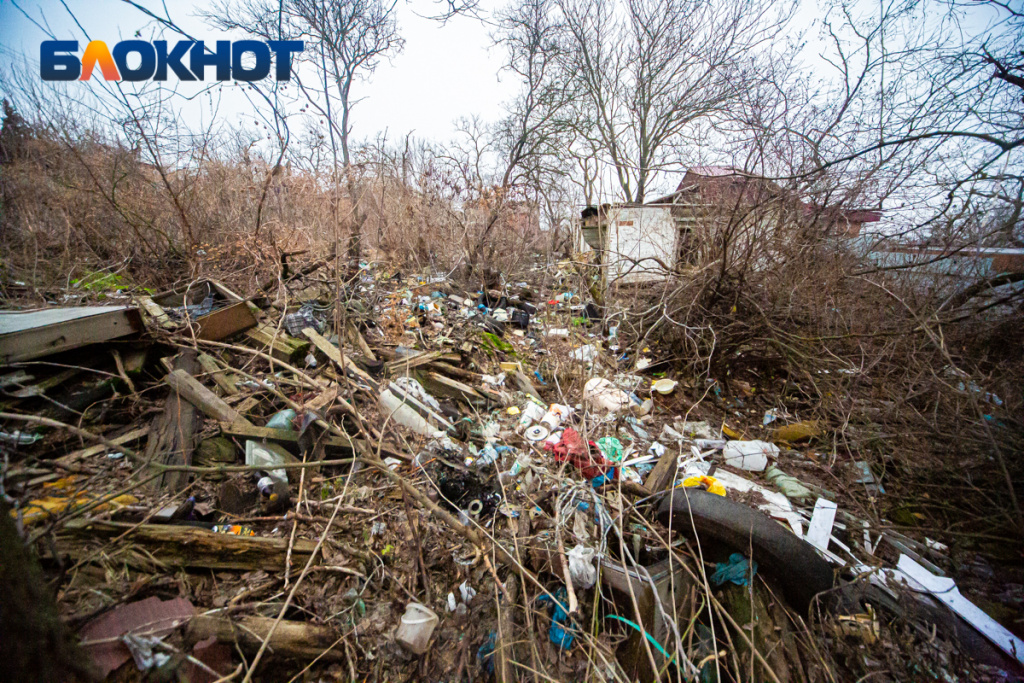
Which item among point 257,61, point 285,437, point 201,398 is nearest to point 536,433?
point 285,437

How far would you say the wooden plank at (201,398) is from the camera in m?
2.46

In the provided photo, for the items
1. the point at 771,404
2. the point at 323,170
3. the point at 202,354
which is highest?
the point at 323,170

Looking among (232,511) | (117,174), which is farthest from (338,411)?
(117,174)

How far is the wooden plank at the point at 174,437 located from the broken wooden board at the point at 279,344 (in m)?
0.80

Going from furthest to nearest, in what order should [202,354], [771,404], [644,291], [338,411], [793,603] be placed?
[644,291]
[771,404]
[202,354]
[338,411]
[793,603]

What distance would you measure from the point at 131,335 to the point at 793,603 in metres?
4.35

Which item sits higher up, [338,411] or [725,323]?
[725,323]

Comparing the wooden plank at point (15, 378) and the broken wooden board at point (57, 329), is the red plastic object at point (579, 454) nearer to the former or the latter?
the broken wooden board at point (57, 329)

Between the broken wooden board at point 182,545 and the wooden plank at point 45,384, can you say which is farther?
the wooden plank at point 45,384

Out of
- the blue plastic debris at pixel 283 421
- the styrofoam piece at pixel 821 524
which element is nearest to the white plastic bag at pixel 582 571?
the styrofoam piece at pixel 821 524

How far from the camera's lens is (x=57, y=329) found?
7.55 feet

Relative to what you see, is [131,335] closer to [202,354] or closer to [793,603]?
[202,354]

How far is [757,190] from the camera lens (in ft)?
12.7

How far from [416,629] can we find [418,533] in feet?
1.34
